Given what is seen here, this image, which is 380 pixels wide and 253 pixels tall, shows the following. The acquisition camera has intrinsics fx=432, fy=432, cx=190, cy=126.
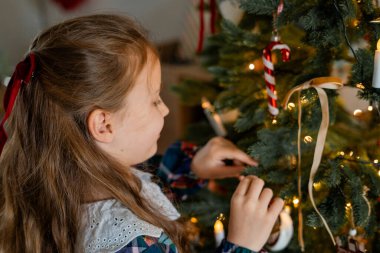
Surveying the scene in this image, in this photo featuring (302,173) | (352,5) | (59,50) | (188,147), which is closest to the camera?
(352,5)

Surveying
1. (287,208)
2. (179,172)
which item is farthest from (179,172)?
(287,208)

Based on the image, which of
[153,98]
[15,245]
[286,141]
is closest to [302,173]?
[286,141]

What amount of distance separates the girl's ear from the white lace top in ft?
0.41

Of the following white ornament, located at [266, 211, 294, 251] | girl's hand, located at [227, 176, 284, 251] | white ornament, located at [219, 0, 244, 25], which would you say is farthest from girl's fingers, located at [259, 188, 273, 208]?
white ornament, located at [219, 0, 244, 25]

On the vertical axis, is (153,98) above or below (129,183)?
above

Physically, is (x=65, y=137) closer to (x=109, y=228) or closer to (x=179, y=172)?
(x=109, y=228)

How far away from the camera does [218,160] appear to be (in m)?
1.04

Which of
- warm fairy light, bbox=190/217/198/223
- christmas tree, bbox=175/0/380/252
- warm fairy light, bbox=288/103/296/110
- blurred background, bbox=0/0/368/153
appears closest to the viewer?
christmas tree, bbox=175/0/380/252

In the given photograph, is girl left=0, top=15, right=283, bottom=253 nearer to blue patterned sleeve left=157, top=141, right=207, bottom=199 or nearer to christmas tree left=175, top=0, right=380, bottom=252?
christmas tree left=175, top=0, right=380, bottom=252

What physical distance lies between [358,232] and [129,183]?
49 centimetres

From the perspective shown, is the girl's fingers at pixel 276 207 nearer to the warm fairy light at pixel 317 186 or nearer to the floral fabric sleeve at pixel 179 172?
the warm fairy light at pixel 317 186

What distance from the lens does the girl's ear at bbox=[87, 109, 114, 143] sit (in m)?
0.83

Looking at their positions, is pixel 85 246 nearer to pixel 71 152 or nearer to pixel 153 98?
pixel 71 152

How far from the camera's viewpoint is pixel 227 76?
3.59 feet
